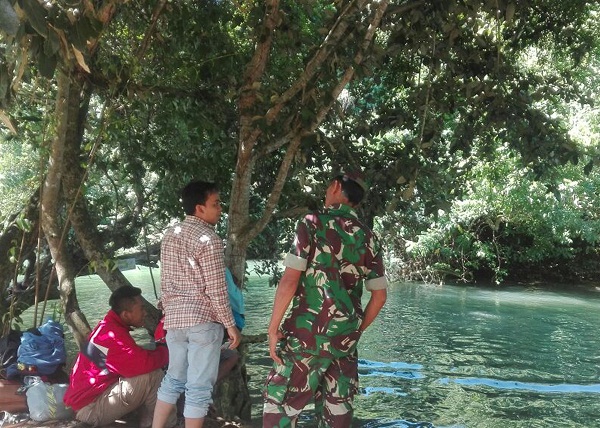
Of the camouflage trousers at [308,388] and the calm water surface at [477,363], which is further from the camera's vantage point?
the calm water surface at [477,363]

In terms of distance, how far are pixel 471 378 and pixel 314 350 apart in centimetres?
739

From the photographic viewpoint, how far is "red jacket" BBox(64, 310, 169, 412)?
4793 mm

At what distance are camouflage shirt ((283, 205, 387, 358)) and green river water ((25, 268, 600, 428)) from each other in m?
3.11

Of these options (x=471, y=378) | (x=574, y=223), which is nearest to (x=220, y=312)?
(x=471, y=378)

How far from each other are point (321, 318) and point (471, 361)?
8797 mm

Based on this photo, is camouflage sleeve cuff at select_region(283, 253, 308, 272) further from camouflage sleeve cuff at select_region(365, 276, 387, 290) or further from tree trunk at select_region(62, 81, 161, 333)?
tree trunk at select_region(62, 81, 161, 333)

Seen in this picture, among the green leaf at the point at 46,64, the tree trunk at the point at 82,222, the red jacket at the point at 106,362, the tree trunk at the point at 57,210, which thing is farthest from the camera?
the tree trunk at the point at 82,222

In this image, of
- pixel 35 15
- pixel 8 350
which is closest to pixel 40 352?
pixel 8 350

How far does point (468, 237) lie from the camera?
23.6 metres

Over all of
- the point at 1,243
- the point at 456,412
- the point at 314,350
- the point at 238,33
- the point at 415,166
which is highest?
the point at 238,33

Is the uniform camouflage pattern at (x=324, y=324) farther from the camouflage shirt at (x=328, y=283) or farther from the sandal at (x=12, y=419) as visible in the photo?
the sandal at (x=12, y=419)

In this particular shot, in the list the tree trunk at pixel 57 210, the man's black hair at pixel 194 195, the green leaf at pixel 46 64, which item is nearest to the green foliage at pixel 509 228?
the tree trunk at pixel 57 210

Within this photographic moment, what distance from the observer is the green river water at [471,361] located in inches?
337

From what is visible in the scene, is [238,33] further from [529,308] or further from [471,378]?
[529,308]
